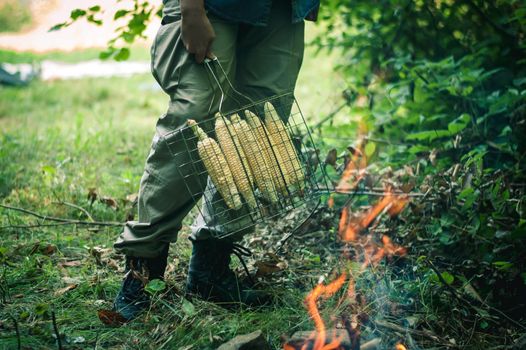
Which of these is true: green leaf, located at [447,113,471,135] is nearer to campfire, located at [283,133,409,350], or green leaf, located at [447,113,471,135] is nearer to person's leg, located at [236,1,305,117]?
campfire, located at [283,133,409,350]

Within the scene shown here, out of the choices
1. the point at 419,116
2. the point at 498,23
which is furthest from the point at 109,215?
the point at 498,23

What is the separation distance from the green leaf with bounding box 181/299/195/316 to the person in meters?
0.19

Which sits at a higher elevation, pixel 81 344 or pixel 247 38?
pixel 247 38

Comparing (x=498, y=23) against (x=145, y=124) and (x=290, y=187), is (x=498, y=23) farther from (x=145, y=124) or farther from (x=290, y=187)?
(x=145, y=124)

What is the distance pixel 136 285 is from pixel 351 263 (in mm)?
1124

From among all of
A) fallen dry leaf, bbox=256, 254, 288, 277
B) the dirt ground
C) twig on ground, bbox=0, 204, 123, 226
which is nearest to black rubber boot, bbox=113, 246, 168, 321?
fallen dry leaf, bbox=256, 254, 288, 277

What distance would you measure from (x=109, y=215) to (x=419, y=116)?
2182 mm

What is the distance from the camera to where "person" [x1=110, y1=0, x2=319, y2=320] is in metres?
2.46

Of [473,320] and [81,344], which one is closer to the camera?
[81,344]

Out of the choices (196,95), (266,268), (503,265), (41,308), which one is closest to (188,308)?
(266,268)

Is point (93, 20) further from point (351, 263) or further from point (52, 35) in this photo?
point (52, 35)

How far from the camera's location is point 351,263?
302 cm

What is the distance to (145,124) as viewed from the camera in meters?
5.99

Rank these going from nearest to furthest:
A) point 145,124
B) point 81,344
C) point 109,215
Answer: point 81,344 < point 109,215 < point 145,124
